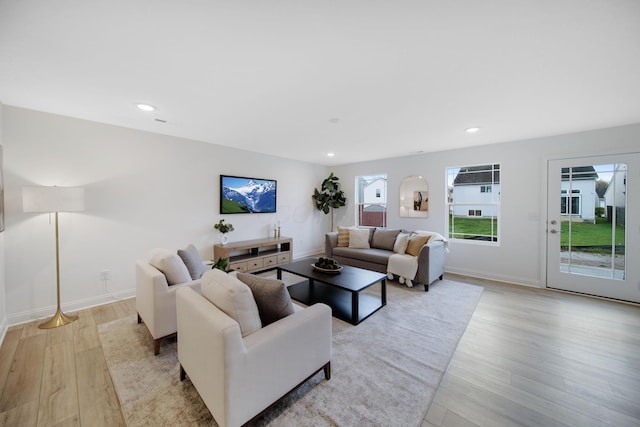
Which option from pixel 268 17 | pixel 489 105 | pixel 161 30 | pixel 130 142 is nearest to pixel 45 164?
pixel 130 142

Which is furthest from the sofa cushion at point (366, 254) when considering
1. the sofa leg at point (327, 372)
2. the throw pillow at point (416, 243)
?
the sofa leg at point (327, 372)

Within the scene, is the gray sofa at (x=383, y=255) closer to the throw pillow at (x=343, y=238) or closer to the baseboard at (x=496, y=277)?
the throw pillow at (x=343, y=238)

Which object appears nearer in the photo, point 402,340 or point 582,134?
point 402,340

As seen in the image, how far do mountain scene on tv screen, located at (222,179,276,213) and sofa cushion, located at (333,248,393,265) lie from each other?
172 cm

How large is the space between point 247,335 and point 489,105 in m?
3.08

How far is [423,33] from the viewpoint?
146 centimetres

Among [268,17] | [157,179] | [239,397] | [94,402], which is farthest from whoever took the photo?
[157,179]

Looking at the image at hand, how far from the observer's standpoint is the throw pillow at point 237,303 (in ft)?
4.56

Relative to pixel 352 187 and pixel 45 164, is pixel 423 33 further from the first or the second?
pixel 352 187

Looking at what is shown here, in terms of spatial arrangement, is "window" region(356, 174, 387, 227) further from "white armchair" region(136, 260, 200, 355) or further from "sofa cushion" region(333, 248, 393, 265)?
"white armchair" region(136, 260, 200, 355)

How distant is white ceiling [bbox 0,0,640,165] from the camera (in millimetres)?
1313

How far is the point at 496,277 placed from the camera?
407 cm

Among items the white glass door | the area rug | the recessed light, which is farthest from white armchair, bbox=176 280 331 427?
the white glass door

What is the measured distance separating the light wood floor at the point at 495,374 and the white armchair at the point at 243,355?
0.65 m
